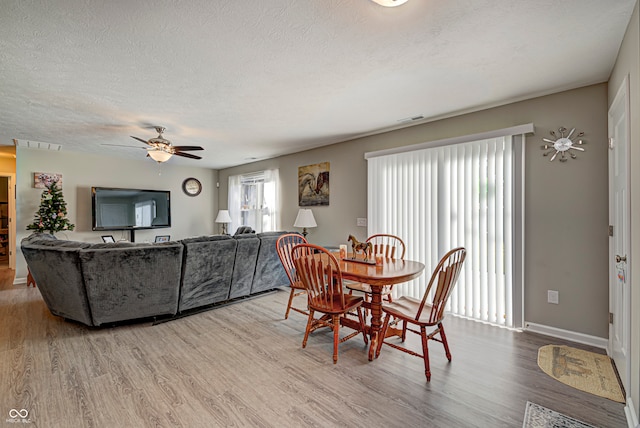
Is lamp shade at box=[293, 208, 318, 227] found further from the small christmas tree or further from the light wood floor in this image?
the small christmas tree

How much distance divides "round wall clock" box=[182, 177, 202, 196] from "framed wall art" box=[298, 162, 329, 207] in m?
3.27

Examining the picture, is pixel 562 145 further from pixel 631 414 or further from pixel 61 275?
pixel 61 275

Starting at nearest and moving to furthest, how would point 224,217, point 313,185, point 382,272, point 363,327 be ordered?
point 382,272
point 363,327
point 313,185
point 224,217

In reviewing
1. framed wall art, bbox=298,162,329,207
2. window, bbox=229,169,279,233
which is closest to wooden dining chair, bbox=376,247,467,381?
framed wall art, bbox=298,162,329,207

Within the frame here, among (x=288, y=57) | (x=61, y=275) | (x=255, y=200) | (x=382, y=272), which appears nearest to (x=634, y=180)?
(x=382, y=272)

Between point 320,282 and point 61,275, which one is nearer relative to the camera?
point 320,282

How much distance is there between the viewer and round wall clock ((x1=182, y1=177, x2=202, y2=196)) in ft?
22.8

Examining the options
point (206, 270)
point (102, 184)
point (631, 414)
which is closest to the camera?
point (631, 414)

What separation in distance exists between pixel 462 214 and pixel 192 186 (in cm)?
622

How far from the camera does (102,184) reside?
5.71 metres

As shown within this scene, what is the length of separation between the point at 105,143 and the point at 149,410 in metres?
4.58

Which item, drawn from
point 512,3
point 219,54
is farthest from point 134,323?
point 512,3

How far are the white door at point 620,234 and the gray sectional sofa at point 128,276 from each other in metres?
3.51

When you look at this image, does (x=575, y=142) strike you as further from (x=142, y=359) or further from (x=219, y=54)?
(x=142, y=359)
